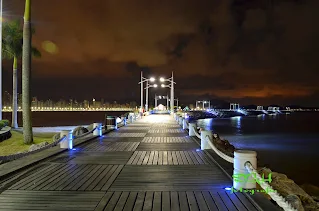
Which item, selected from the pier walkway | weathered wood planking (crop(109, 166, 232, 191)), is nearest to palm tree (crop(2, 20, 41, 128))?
the pier walkway

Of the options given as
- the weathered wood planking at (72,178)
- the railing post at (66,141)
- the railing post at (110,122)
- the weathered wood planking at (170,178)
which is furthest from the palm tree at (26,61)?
the weathered wood planking at (170,178)

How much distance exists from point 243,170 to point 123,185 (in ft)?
9.31

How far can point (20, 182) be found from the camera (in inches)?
316

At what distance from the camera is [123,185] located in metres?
7.89

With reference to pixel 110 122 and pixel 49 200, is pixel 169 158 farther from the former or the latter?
pixel 110 122

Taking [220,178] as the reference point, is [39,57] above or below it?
above

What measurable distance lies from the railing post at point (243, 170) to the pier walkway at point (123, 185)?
240 millimetres

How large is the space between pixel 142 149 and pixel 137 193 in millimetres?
7345

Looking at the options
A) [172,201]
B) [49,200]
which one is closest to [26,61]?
[49,200]

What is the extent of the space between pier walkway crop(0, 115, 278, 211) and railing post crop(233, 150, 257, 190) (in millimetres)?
240

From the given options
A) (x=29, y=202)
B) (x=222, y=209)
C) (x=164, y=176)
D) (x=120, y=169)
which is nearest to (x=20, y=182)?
(x=29, y=202)

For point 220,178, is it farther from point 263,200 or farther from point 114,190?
point 114,190

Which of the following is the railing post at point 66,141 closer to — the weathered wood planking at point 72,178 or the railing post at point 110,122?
the weathered wood planking at point 72,178

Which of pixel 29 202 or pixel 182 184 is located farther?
pixel 182 184
